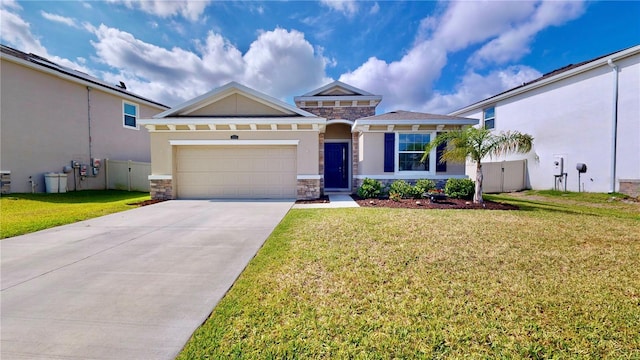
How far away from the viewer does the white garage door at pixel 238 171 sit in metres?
10.1

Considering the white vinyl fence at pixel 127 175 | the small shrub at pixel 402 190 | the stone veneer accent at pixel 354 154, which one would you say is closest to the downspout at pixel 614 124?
the small shrub at pixel 402 190

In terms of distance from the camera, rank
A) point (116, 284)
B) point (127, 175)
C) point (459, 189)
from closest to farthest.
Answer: point (116, 284) < point (459, 189) < point (127, 175)

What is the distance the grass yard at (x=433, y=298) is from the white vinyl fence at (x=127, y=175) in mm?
12359

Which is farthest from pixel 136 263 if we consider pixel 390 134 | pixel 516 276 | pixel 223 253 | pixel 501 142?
pixel 501 142

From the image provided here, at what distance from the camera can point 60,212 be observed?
757cm

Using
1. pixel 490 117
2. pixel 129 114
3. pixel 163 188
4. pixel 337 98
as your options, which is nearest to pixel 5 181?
pixel 163 188

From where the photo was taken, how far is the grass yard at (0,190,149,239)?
19.3ft

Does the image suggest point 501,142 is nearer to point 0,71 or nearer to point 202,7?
point 202,7

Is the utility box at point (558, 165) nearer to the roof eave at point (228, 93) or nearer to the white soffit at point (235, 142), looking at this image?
the roof eave at point (228, 93)

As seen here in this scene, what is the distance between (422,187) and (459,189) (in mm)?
1397

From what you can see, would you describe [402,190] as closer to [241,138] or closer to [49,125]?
[241,138]

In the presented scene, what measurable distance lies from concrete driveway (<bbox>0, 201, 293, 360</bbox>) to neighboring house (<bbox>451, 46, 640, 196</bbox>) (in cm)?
1487

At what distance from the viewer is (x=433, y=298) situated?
280 centimetres

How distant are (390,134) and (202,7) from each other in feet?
31.5
